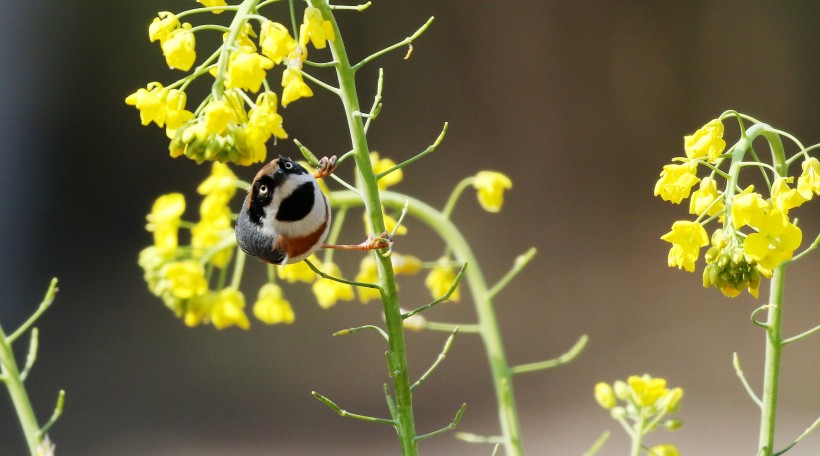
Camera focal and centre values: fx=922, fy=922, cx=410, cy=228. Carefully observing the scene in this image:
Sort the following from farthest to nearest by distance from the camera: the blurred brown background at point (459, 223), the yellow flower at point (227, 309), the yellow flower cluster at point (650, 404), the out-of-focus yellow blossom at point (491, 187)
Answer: the blurred brown background at point (459, 223)
the out-of-focus yellow blossom at point (491, 187)
the yellow flower at point (227, 309)
the yellow flower cluster at point (650, 404)

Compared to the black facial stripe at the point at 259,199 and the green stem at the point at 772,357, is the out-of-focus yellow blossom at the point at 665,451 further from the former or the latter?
the black facial stripe at the point at 259,199

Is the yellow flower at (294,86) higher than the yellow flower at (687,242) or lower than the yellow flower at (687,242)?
higher

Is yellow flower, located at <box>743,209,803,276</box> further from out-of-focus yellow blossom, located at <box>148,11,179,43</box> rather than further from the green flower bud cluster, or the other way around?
out-of-focus yellow blossom, located at <box>148,11,179,43</box>

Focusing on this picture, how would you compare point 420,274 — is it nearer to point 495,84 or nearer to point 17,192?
point 495,84

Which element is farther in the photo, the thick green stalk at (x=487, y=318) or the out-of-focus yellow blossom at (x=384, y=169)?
the out-of-focus yellow blossom at (x=384, y=169)

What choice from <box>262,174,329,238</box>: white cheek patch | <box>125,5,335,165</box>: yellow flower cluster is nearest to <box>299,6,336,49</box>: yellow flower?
<box>125,5,335,165</box>: yellow flower cluster

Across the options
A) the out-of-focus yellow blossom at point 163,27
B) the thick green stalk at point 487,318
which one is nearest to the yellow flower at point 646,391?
the thick green stalk at point 487,318
